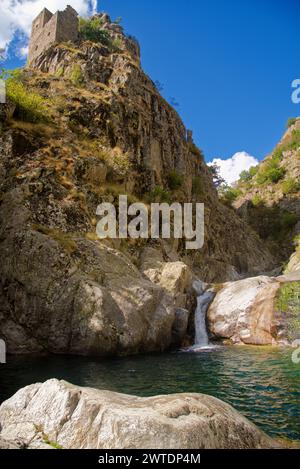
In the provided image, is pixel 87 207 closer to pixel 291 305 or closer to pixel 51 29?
pixel 291 305

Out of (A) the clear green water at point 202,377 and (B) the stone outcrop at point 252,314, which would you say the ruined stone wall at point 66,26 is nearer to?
(B) the stone outcrop at point 252,314

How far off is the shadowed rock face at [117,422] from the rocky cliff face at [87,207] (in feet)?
34.3

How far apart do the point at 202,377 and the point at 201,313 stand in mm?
11600

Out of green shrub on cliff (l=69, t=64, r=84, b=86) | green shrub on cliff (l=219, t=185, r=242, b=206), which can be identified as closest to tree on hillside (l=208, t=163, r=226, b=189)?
green shrub on cliff (l=219, t=185, r=242, b=206)

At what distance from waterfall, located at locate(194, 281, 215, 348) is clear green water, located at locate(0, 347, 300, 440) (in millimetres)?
4609

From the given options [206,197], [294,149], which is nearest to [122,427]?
[206,197]

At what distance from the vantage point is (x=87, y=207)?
24.0 meters

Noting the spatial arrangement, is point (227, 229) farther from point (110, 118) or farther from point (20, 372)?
point (20, 372)

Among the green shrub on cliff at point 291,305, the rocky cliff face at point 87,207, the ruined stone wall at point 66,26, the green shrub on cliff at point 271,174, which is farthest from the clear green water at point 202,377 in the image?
the green shrub on cliff at point 271,174

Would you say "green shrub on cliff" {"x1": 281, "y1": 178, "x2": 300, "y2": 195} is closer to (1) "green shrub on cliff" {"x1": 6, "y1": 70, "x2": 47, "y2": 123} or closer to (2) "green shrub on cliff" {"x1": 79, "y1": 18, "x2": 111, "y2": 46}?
(2) "green shrub on cliff" {"x1": 79, "y1": 18, "x2": 111, "y2": 46}

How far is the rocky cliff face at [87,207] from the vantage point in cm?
1778

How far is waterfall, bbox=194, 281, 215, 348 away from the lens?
75.6 ft

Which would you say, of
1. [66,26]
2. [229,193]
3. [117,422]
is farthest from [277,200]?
[117,422]

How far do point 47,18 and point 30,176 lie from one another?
3468 centimetres
